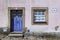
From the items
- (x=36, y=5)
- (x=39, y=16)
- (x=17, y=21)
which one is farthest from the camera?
(x=17, y=21)

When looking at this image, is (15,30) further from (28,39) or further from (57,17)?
(57,17)

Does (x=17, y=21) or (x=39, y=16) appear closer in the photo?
(x=39, y=16)

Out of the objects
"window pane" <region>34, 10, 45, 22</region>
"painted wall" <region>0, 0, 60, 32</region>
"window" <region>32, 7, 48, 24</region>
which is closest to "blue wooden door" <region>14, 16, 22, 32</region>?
"painted wall" <region>0, 0, 60, 32</region>

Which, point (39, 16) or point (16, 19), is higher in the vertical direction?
point (39, 16)

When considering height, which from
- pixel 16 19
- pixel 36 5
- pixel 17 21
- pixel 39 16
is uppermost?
pixel 36 5

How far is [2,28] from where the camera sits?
10156 mm

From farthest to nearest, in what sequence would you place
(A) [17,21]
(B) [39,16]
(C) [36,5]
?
(A) [17,21]
(B) [39,16]
(C) [36,5]

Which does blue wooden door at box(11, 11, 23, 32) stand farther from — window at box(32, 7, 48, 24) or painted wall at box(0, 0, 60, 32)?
window at box(32, 7, 48, 24)

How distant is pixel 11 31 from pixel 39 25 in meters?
2.03

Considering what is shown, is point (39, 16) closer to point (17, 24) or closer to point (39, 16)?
point (39, 16)

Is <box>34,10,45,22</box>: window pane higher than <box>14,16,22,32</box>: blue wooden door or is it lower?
higher

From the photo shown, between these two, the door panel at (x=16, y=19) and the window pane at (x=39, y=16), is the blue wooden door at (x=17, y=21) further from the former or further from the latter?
the window pane at (x=39, y=16)

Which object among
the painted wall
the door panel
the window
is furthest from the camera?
the door panel

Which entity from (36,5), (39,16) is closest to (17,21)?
(39,16)
